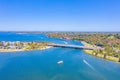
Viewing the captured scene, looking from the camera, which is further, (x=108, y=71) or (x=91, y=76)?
(x=108, y=71)

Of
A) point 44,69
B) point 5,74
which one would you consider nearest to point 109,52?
point 44,69

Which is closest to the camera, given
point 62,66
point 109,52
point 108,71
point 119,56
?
point 108,71

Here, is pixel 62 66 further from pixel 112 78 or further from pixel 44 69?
pixel 112 78

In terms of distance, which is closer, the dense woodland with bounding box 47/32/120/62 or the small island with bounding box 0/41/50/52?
the dense woodland with bounding box 47/32/120/62

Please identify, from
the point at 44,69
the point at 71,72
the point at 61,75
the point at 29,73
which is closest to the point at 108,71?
the point at 71,72

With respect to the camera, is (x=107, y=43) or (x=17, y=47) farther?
(x=107, y=43)

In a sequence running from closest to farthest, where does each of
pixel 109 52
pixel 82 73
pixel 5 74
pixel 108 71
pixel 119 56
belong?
pixel 5 74 → pixel 82 73 → pixel 108 71 → pixel 119 56 → pixel 109 52

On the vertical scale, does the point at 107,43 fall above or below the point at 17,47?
below

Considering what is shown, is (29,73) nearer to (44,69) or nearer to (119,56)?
(44,69)

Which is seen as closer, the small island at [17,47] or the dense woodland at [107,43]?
the dense woodland at [107,43]
